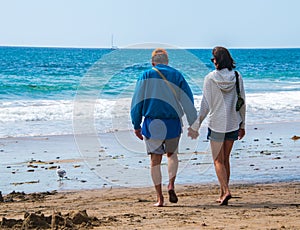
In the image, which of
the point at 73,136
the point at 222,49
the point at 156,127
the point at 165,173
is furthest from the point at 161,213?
the point at 73,136

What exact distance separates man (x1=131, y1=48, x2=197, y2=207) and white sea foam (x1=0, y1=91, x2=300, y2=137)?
25.4 ft

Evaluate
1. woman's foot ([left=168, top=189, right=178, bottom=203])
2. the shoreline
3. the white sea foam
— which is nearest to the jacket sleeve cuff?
woman's foot ([left=168, top=189, right=178, bottom=203])

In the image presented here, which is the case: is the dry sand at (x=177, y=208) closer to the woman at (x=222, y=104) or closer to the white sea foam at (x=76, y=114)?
the woman at (x=222, y=104)

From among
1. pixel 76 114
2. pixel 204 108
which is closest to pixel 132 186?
pixel 204 108

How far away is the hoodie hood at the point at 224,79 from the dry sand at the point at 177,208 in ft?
4.02

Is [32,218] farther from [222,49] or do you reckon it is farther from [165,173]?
[165,173]

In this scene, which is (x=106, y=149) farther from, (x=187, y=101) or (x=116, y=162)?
(x=187, y=101)

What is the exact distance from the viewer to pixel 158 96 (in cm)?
645

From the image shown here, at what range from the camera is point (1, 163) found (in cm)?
999

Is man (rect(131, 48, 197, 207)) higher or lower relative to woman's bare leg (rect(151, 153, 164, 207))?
higher

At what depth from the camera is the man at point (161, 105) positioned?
647 centimetres

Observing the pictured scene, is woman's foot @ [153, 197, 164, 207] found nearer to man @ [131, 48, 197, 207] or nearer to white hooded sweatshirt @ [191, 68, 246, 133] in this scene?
man @ [131, 48, 197, 207]

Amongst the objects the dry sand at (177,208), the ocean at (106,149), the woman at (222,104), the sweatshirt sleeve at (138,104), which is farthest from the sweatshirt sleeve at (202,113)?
the ocean at (106,149)

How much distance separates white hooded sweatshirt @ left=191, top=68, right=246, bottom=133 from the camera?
6.48 meters
